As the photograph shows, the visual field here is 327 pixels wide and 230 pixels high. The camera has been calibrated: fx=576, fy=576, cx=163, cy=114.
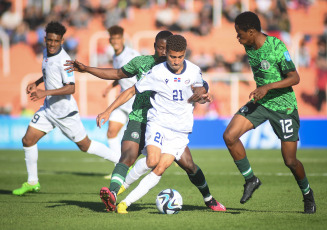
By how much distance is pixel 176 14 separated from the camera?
24.6m

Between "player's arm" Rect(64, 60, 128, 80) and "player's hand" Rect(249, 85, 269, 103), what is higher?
"player's arm" Rect(64, 60, 128, 80)

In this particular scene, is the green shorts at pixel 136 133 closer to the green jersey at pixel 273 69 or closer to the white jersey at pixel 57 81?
the green jersey at pixel 273 69

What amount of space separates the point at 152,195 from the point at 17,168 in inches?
230

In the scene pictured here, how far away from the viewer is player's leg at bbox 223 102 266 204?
7105mm

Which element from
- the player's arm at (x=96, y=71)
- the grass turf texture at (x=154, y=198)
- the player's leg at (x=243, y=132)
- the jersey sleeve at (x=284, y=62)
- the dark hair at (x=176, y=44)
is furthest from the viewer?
the player's arm at (x=96, y=71)

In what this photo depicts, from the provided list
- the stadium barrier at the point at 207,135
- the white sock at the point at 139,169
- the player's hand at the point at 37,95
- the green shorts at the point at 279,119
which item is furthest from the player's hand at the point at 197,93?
the stadium barrier at the point at 207,135

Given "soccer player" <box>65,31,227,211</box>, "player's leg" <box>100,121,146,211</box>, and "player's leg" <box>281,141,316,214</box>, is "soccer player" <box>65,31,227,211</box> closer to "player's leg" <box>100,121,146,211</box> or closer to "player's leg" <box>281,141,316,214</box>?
"player's leg" <box>100,121,146,211</box>

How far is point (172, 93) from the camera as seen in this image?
6938mm

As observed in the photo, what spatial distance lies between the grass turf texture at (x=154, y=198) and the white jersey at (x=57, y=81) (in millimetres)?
1369

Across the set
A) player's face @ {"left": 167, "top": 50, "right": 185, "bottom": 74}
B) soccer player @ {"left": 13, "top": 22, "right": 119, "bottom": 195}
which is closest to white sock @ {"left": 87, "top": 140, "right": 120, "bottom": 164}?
soccer player @ {"left": 13, "top": 22, "right": 119, "bottom": 195}

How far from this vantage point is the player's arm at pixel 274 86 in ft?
21.9

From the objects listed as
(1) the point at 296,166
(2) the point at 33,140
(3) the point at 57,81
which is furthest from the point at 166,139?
(2) the point at 33,140

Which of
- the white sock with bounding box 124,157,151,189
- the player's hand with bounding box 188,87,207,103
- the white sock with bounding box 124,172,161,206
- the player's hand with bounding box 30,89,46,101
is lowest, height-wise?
the white sock with bounding box 124,172,161,206

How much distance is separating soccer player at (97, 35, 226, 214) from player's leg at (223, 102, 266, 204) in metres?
0.54
